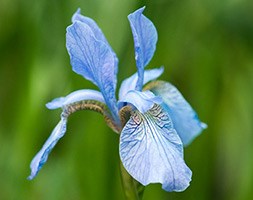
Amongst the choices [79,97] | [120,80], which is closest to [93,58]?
A: [79,97]

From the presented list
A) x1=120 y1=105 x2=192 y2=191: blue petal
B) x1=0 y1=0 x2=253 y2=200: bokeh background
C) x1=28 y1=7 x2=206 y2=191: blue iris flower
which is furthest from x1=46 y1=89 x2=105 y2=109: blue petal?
x1=0 y1=0 x2=253 y2=200: bokeh background

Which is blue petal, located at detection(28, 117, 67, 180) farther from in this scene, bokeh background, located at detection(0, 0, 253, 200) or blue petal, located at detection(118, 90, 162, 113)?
bokeh background, located at detection(0, 0, 253, 200)

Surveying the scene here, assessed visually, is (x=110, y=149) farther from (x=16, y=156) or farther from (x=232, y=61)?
(x=232, y=61)

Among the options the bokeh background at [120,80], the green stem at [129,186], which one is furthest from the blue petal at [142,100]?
the bokeh background at [120,80]

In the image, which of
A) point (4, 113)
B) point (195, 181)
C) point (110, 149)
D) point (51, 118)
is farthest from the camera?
point (4, 113)

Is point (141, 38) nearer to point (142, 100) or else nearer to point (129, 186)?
point (142, 100)

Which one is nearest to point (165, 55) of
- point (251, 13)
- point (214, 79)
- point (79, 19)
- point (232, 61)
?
point (214, 79)
